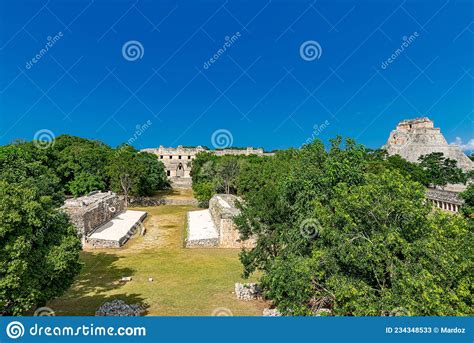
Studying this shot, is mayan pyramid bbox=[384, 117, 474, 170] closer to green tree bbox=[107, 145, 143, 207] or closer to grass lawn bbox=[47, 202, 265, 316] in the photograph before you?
green tree bbox=[107, 145, 143, 207]

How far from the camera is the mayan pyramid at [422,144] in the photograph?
192ft

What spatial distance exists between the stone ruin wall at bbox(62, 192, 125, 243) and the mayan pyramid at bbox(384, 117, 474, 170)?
5247 cm

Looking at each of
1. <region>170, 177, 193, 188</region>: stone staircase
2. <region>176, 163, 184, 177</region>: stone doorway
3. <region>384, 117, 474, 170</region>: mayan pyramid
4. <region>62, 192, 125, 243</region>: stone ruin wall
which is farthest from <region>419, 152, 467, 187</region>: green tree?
<region>176, 163, 184, 177</region>: stone doorway

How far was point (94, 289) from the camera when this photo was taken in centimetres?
1706

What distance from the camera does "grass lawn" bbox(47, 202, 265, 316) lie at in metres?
14.7

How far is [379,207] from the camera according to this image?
951 cm

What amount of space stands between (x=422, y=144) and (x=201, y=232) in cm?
5063

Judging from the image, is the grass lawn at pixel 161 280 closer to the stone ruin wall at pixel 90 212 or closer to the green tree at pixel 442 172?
the stone ruin wall at pixel 90 212

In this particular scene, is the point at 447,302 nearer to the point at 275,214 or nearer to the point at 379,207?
the point at 379,207

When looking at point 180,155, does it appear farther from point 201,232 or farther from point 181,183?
point 201,232

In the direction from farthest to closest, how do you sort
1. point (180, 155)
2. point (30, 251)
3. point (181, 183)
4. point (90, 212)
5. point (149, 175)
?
point (180, 155) → point (181, 183) → point (149, 175) → point (90, 212) → point (30, 251)

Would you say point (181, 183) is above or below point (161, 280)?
above

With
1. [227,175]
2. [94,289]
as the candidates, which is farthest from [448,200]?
[94,289]

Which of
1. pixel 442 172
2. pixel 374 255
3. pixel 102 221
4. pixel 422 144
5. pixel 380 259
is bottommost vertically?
pixel 102 221
